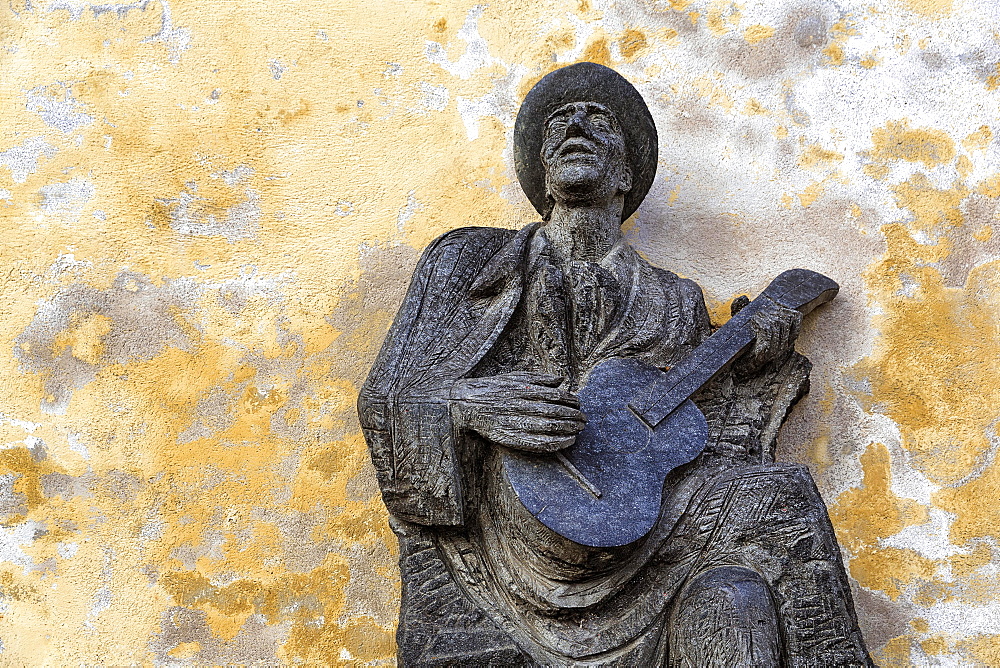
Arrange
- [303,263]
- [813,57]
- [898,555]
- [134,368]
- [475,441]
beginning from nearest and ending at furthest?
[475,441] < [898,555] < [134,368] < [303,263] < [813,57]

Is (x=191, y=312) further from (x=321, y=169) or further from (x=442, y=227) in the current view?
(x=442, y=227)

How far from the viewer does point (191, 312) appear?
114 inches

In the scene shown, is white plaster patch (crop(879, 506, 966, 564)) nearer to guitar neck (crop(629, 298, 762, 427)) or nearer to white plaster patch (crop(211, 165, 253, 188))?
guitar neck (crop(629, 298, 762, 427))

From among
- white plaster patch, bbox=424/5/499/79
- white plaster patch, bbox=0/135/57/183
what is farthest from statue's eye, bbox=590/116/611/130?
white plaster patch, bbox=0/135/57/183

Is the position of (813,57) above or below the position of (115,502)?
above

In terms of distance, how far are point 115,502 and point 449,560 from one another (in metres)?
1.21

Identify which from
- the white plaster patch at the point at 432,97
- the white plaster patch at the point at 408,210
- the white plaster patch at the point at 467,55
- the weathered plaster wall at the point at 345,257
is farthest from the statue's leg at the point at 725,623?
the white plaster patch at the point at 467,55

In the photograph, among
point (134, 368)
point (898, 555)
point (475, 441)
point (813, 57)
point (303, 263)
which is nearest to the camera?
point (475, 441)

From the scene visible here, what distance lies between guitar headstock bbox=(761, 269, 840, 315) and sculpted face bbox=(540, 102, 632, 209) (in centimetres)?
57

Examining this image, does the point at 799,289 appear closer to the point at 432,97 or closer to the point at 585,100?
the point at 585,100

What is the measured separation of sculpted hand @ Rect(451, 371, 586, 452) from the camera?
196cm

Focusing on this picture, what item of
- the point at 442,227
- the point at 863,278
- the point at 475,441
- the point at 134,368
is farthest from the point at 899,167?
the point at 134,368

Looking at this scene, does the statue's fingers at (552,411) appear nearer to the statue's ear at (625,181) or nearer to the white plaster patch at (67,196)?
the statue's ear at (625,181)

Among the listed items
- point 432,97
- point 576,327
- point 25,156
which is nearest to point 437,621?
point 576,327
